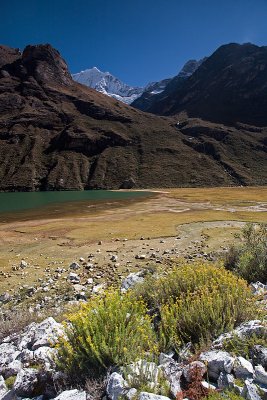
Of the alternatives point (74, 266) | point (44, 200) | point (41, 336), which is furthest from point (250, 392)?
point (44, 200)

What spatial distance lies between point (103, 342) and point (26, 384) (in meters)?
1.69

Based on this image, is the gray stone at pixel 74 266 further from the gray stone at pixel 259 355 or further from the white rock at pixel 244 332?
the gray stone at pixel 259 355

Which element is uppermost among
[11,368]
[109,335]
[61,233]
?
[109,335]

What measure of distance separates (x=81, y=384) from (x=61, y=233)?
34.5m

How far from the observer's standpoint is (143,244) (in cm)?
3036

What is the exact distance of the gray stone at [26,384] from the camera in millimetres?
6120

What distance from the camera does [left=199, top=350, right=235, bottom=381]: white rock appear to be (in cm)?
536

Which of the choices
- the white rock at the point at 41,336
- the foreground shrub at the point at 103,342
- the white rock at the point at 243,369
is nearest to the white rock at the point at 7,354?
the white rock at the point at 41,336

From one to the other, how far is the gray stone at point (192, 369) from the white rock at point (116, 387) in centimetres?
97

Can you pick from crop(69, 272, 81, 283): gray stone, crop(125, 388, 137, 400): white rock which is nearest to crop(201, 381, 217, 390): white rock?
crop(125, 388, 137, 400): white rock

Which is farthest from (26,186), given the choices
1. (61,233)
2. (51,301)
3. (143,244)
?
(51,301)

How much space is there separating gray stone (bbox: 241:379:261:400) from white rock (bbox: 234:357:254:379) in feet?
1.01

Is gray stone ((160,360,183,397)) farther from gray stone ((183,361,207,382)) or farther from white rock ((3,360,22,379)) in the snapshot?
white rock ((3,360,22,379))

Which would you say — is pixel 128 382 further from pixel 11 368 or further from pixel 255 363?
pixel 11 368
